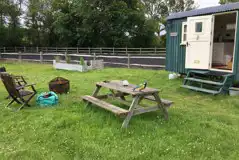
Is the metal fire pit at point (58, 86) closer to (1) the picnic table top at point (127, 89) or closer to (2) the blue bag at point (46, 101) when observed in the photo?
(2) the blue bag at point (46, 101)

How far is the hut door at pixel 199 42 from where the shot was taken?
20.8ft

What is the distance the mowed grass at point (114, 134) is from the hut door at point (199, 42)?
2025 mm

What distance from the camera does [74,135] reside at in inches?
133

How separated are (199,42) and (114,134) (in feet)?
14.4

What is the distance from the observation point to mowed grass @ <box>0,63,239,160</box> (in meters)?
2.87

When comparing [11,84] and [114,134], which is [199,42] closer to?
[114,134]

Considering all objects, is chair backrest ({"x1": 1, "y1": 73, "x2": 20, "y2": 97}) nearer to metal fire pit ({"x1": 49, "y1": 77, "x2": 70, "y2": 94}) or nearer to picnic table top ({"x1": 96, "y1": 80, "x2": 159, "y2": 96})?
metal fire pit ({"x1": 49, "y1": 77, "x2": 70, "y2": 94})

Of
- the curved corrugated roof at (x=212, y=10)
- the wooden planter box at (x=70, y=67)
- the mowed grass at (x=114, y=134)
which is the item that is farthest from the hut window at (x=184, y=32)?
the wooden planter box at (x=70, y=67)

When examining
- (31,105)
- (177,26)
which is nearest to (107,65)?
(177,26)

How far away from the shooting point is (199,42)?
6.59 m

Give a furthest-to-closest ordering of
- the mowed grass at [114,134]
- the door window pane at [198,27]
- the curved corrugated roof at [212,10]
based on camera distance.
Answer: the door window pane at [198,27] → the curved corrugated roof at [212,10] → the mowed grass at [114,134]

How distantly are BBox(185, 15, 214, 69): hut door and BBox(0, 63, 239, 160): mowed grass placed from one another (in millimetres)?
2025

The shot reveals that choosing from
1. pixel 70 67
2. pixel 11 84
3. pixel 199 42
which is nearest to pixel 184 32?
pixel 199 42

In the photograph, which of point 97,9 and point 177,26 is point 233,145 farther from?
point 97,9
